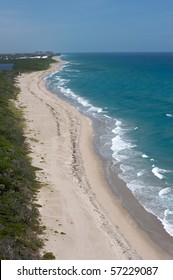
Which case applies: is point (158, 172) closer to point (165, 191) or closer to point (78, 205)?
point (165, 191)

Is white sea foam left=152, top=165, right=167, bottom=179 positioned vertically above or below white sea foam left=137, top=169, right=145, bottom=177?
above

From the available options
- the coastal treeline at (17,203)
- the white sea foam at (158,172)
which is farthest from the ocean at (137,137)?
the coastal treeline at (17,203)

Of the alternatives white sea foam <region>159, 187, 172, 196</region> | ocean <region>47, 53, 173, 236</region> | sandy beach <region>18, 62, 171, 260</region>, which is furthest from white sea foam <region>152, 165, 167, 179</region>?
sandy beach <region>18, 62, 171, 260</region>

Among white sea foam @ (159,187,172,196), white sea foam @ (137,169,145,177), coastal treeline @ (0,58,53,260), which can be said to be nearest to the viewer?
coastal treeline @ (0,58,53,260)

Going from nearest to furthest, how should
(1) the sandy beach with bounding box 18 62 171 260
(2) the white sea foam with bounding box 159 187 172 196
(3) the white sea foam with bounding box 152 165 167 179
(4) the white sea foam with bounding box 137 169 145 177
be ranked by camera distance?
(1) the sandy beach with bounding box 18 62 171 260, (2) the white sea foam with bounding box 159 187 172 196, (3) the white sea foam with bounding box 152 165 167 179, (4) the white sea foam with bounding box 137 169 145 177

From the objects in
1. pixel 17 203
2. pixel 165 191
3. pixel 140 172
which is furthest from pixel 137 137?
pixel 17 203

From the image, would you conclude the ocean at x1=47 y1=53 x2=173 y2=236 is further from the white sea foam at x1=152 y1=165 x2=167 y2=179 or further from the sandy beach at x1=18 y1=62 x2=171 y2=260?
the sandy beach at x1=18 y1=62 x2=171 y2=260

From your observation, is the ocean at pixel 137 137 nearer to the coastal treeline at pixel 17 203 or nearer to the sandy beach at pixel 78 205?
the sandy beach at pixel 78 205

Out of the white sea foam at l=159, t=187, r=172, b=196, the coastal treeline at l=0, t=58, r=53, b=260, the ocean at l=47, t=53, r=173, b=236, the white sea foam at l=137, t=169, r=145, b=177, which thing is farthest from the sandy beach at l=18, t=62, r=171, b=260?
the white sea foam at l=159, t=187, r=172, b=196

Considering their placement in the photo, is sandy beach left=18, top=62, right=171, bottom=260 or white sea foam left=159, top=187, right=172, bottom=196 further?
white sea foam left=159, top=187, right=172, bottom=196
